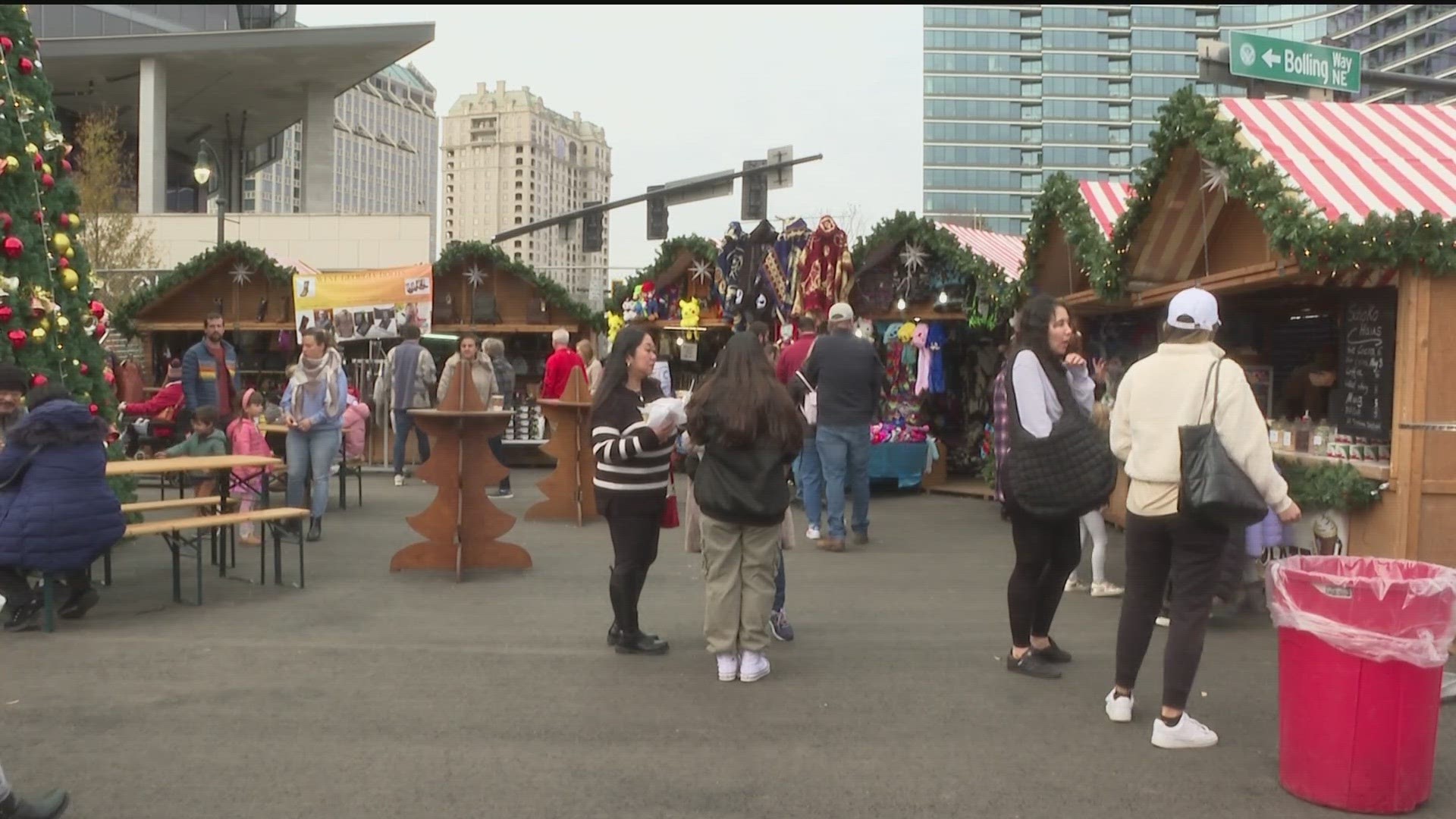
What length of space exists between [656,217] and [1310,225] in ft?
50.0

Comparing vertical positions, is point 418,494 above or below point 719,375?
below

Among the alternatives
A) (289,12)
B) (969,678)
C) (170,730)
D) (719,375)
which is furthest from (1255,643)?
(289,12)

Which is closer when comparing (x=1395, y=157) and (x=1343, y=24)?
(x=1395, y=157)

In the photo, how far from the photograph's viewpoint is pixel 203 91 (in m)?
38.6

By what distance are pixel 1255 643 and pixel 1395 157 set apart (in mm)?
3418

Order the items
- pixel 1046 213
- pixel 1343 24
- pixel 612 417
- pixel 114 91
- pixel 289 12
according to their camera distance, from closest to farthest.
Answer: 1. pixel 612 417
2. pixel 1046 213
3. pixel 114 91
4. pixel 289 12
5. pixel 1343 24

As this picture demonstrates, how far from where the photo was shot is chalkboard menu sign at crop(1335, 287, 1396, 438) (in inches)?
287

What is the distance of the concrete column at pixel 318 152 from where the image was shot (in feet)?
120

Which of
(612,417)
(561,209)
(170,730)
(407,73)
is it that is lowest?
(170,730)

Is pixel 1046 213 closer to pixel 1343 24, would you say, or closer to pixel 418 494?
pixel 418 494

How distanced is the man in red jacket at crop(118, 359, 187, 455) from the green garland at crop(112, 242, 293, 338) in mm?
3073

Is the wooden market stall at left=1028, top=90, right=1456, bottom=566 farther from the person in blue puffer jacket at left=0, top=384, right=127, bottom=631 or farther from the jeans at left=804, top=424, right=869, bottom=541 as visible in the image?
the person in blue puffer jacket at left=0, top=384, right=127, bottom=631

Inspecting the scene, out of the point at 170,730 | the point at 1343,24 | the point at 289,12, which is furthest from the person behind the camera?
the point at 1343,24

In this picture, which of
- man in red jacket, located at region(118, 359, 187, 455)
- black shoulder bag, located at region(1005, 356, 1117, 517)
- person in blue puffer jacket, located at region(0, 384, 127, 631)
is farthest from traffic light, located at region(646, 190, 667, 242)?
black shoulder bag, located at region(1005, 356, 1117, 517)
